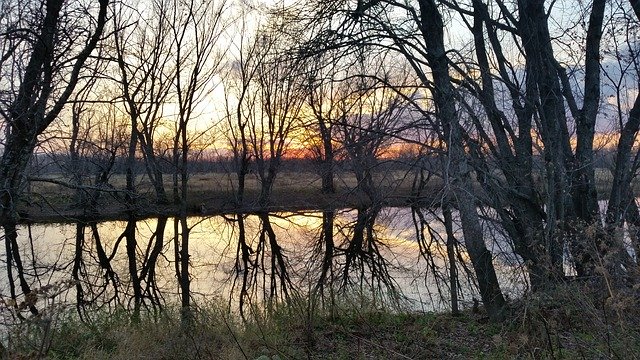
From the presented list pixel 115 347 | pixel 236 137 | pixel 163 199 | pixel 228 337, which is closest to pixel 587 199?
pixel 228 337

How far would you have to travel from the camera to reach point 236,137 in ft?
105

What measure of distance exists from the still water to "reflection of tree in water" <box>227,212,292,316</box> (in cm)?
3

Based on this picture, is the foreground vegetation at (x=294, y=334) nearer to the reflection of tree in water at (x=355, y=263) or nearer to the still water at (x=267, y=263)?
the still water at (x=267, y=263)

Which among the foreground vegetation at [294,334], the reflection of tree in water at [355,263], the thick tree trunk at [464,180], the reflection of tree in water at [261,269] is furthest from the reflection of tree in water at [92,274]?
the thick tree trunk at [464,180]

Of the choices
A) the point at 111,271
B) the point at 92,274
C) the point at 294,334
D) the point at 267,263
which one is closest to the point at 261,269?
the point at 267,263

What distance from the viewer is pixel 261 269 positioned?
47.9ft

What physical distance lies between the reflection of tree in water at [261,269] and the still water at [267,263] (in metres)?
0.03

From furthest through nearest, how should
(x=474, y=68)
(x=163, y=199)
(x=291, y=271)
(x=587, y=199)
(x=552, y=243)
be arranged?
(x=163, y=199), (x=291, y=271), (x=587, y=199), (x=474, y=68), (x=552, y=243)

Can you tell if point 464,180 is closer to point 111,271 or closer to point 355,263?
point 355,263

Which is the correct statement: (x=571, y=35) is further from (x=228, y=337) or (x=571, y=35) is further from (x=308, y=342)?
(x=228, y=337)

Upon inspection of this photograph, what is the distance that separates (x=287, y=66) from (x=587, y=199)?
486 centimetres

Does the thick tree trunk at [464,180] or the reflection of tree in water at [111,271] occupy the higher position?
the thick tree trunk at [464,180]

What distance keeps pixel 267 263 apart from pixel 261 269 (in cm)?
98

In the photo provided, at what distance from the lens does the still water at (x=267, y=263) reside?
1089cm
